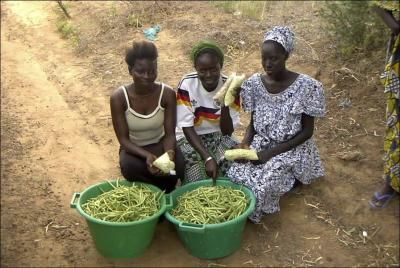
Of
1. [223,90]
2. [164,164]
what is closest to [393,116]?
[223,90]

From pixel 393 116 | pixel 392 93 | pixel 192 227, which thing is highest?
pixel 392 93

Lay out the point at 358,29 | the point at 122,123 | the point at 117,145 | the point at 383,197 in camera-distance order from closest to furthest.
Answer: the point at 122,123
the point at 383,197
the point at 117,145
the point at 358,29

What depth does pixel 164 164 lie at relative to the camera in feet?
11.0

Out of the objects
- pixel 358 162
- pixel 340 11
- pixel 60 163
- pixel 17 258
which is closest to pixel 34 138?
pixel 60 163

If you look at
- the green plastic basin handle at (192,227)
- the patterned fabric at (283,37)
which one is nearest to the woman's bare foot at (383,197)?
the patterned fabric at (283,37)

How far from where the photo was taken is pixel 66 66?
→ 6848 millimetres

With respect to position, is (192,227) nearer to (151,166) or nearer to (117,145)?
(151,166)

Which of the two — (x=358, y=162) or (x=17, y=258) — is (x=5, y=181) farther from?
(x=358, y=162)

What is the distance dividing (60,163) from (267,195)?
80.1 inches

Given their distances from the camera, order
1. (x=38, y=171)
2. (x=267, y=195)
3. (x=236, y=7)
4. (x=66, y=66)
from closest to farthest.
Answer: (x=267, y=195) < (x=38, y=171) < (x=66, y=66) < (x=236, y=7)

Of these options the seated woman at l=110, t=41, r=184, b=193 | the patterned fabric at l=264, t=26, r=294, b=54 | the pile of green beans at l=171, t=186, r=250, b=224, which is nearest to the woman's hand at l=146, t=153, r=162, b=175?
the seated woman at l=110, t=41, r=184, b=193

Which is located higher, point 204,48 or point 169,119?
point 204,48

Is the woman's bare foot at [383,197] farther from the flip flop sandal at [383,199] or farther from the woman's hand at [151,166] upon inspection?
the woman's hand at [151,166]

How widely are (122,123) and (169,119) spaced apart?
327mm
